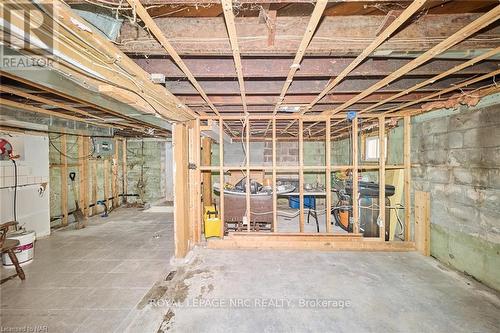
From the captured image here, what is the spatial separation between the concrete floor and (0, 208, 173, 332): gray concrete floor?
13 mm

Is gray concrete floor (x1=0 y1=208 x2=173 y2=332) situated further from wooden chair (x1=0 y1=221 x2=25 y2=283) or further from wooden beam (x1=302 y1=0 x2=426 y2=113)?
wooden beam (x1=302 y1=0 x2=426 y2=113)

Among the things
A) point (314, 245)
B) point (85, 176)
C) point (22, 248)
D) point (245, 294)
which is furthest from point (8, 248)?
point (314, 245)

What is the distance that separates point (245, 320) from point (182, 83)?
2.60 m

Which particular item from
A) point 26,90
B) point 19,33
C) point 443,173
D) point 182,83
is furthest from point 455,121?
point 26,90

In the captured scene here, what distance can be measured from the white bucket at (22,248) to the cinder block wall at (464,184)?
252 inches

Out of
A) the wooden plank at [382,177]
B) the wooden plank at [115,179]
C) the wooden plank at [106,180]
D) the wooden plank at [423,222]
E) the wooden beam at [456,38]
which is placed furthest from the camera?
the wooden plank at [115,179]

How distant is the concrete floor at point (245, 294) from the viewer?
213 cm

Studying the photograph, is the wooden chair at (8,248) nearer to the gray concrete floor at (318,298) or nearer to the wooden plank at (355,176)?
the gray concrete floor at (318,298)

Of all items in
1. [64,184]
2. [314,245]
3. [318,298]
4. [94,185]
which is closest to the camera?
[318,298]

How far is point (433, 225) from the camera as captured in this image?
351 centimetres

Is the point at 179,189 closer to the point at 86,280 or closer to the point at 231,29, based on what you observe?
the point at 86,280

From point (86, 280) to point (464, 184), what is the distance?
527 centimetres

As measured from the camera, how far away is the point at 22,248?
3.37 m

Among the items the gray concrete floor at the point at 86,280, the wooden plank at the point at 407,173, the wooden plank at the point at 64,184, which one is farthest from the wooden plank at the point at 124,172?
the wooden plank at the point at 407,173
